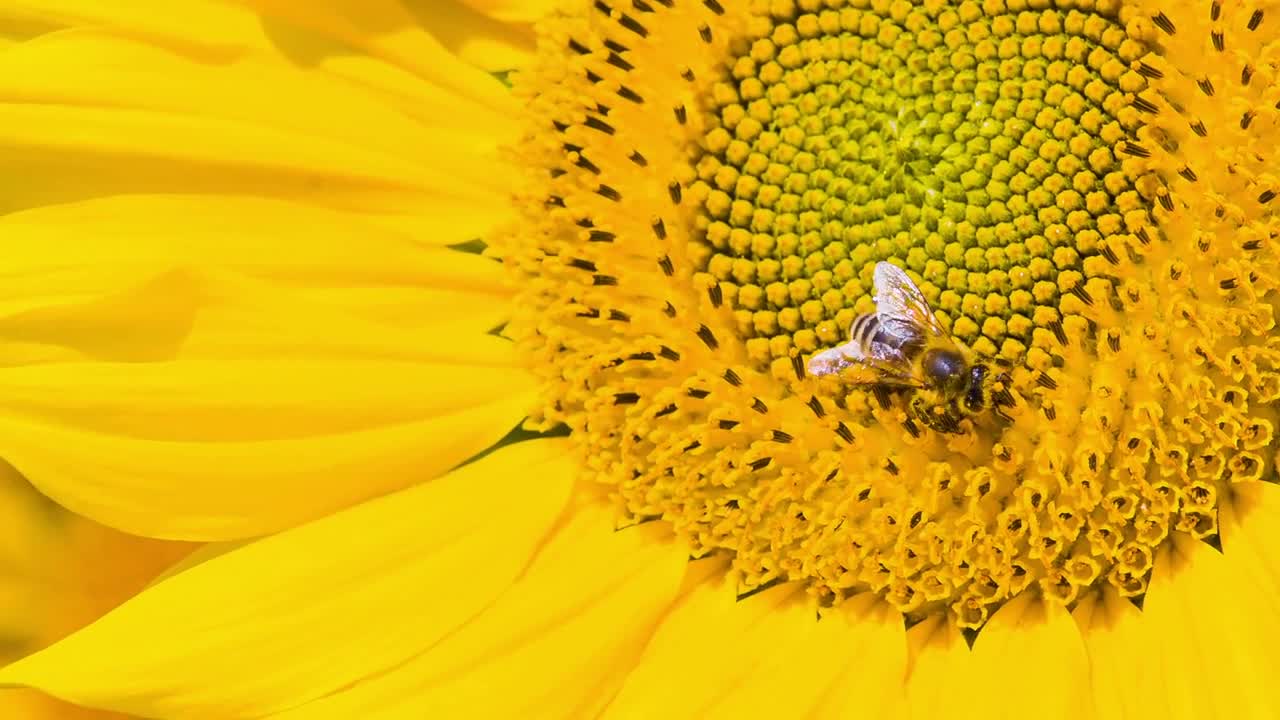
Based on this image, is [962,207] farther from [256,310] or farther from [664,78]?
[256,310]

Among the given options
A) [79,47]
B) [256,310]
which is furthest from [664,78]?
[79,47]

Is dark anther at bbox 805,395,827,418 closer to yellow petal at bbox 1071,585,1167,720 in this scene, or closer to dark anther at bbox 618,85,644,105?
yellow petal at bbox 1071,585,1167,720

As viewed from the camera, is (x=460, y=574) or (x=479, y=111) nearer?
(x=460, y=574)

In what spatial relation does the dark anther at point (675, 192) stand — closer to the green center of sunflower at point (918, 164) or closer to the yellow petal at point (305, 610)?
the green center of sunflower at point (918, 164)

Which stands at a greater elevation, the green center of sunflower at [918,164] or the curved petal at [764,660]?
the green center of sunflower at [918,164]

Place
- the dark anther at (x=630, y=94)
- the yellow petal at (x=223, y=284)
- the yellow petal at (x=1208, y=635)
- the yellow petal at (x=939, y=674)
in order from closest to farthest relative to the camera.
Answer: the yellow petal at (x=1208, y=635) → the yellow petal at (x=939, y=674) → the yellow petal at (x=223, y=284) → the dark anther at (x=630, y=94)

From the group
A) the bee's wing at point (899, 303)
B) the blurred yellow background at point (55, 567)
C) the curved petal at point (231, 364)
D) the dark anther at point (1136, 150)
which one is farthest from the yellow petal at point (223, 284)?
the dark anther at point (1136, 150)

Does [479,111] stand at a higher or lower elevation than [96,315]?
higher
